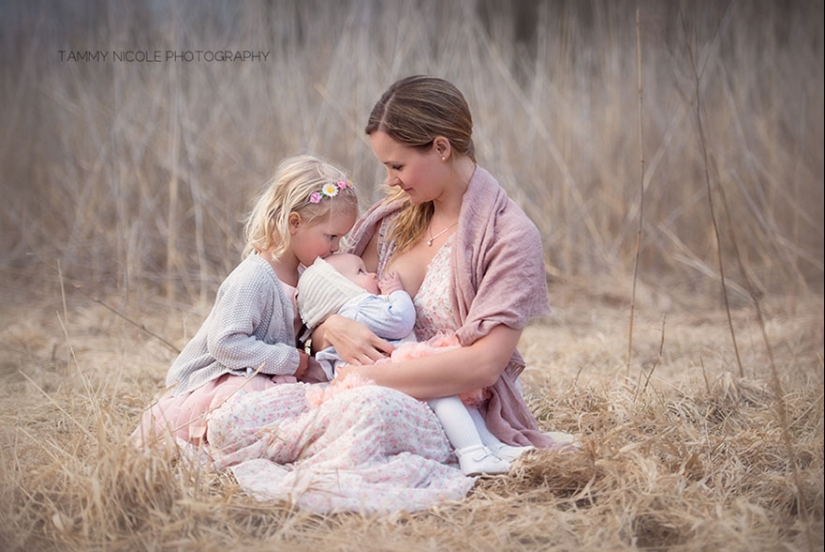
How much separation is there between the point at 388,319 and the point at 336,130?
107 inches

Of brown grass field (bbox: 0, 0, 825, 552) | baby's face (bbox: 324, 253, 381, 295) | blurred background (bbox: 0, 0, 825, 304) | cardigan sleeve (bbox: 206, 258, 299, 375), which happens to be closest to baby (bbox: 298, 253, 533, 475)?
baby's face (bbox: 324, 253, 381, 295)

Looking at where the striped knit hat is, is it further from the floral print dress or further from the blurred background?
the blurred background

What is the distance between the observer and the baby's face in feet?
8.15

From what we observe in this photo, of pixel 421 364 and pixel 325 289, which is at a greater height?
pixel 325 289

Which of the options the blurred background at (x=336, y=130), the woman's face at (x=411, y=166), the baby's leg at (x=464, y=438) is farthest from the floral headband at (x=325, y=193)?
the blurred background at (x=336, y=130)

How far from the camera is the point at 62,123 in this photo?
519 cm

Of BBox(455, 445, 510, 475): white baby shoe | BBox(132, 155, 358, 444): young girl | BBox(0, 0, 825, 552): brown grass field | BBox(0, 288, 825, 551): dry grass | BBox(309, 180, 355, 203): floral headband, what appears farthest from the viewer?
BBox(0, 0, 825, 552): brown grass field

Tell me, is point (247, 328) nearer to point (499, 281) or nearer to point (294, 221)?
point (294, 221)

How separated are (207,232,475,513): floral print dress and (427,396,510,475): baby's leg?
25 millimetres

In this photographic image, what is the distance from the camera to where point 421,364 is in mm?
2254

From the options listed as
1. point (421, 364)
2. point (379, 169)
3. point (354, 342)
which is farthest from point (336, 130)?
point (421, 364)

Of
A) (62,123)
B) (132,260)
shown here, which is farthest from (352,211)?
(62,123)

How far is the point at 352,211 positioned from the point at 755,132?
3.71m

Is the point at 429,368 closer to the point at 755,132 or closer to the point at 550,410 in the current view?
Result: the point at 550,410
